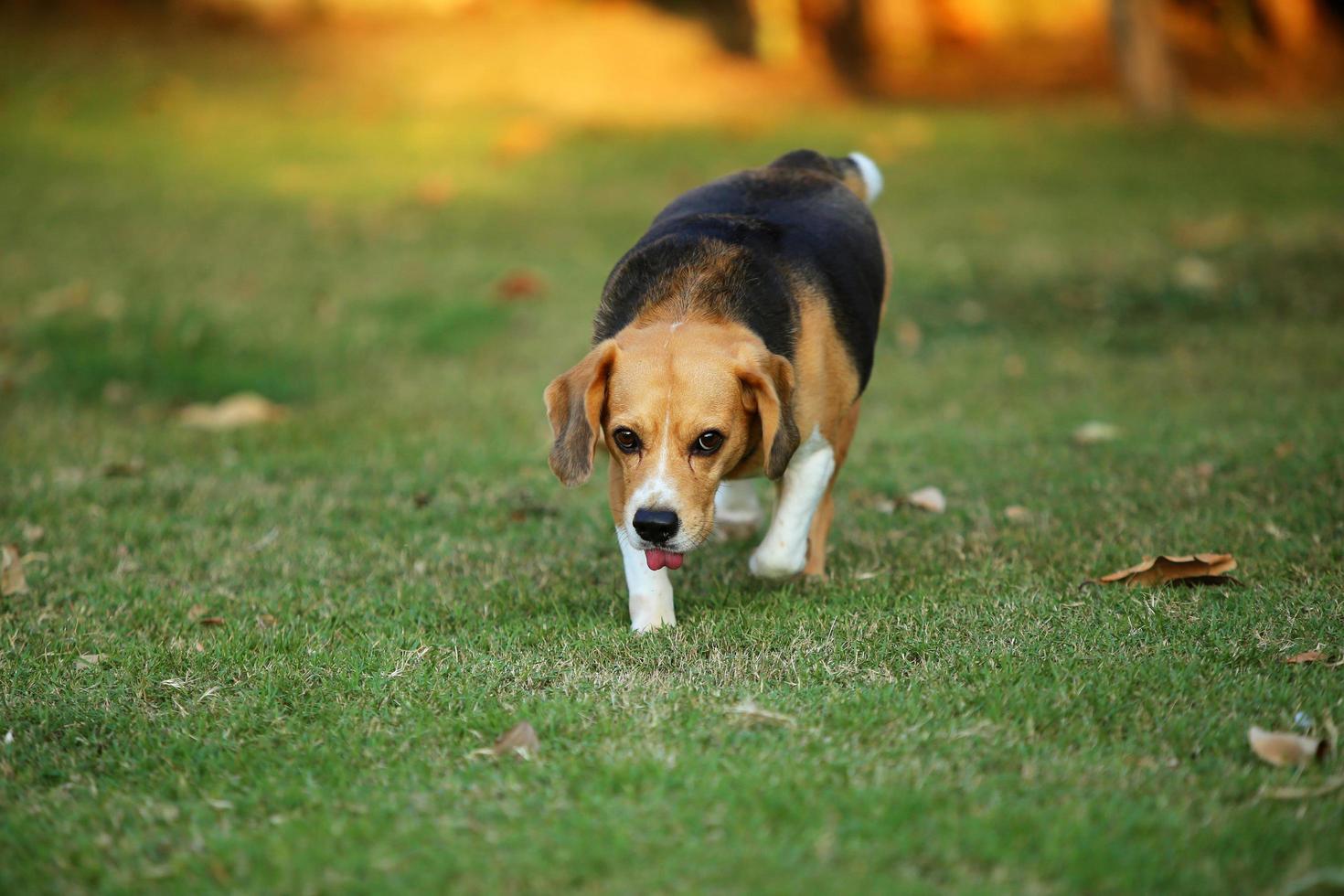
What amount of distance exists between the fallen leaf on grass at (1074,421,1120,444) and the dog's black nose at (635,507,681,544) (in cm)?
347

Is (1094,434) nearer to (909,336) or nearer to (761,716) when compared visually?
(909,336)

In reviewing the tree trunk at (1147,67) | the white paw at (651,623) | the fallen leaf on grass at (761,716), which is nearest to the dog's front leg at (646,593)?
the white paw at (651,623)

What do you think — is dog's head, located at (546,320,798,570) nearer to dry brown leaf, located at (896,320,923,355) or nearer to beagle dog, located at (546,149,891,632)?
beagle dog, located at (546,149,891,632)

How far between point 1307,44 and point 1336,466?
63.0 feet

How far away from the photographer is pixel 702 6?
83.0 ft

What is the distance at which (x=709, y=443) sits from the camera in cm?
→ 418

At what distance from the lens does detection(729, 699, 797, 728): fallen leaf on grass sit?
3.53 meters

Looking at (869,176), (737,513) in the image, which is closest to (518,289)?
(869,176)

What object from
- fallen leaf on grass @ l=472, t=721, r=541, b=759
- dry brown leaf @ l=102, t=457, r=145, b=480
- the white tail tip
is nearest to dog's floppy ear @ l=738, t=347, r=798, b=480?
fallen leaf on grass @ l=472, t=721, r=541, b=759

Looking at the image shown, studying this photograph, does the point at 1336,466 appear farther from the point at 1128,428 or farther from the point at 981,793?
the point at 981,793

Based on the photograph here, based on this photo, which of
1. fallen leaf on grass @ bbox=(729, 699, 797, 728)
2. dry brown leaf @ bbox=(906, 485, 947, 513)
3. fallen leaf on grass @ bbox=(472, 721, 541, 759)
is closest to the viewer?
fallen leaf on grass @ bbox=(472, 721, 541, 759)

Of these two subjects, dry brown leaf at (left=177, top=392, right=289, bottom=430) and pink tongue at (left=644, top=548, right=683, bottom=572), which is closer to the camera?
pink tongue at (left=644, top=548, right=683, bottom=572)

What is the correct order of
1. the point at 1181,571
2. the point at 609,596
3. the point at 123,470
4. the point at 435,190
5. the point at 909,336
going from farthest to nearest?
the point at 435,190, the point at 909,336, the point at 123,470, the point at 609,596, the point at 1181,571

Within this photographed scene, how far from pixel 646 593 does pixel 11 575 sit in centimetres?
232
